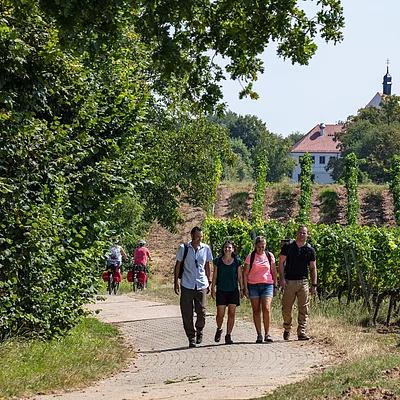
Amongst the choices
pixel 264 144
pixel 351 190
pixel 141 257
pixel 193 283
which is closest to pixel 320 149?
pixel 264 144

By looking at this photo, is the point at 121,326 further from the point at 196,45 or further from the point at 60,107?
the point at 196,45

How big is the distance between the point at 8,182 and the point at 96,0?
328cm

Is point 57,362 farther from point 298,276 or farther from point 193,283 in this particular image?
point 298,276

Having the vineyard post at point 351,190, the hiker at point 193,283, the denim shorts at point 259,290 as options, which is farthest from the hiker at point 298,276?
the vineyard post at point 351,190

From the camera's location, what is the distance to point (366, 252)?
19703mm

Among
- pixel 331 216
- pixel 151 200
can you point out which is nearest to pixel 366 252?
pixel 151 200

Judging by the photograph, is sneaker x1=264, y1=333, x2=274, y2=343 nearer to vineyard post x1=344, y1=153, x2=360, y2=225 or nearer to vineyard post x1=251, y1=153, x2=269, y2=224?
vineyard post x1=344, y1=153, x2=360, y2=225

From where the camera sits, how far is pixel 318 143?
15200 cm

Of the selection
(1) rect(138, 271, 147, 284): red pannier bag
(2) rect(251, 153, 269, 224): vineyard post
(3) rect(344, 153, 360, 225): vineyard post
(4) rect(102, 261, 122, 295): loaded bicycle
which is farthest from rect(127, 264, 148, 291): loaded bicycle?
(3) rect(344, 153, 360, 225): vineyard post

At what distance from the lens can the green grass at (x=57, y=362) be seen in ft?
33.5

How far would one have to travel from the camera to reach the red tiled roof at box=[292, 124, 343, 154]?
489 feet

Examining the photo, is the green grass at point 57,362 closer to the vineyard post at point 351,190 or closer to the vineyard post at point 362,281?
the vineyard post at point 362,281

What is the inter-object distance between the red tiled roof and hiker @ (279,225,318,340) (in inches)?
5267

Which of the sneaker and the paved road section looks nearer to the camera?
the paved road section
